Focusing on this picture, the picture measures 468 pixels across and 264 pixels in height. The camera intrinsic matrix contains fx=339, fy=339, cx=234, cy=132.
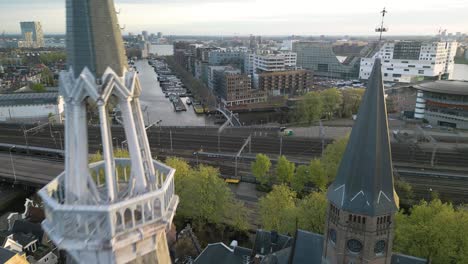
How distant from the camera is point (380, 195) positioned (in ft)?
77.0

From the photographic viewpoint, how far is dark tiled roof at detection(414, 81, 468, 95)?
103500 mm

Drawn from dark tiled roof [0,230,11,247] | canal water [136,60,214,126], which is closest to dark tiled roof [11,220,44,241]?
dark tiled roof [0,230,11,247]

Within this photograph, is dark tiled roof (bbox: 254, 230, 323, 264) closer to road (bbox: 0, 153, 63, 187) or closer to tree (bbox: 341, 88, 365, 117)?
road (bbox: 0, 153, 63, 187)

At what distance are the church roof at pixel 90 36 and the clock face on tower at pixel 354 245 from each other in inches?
848

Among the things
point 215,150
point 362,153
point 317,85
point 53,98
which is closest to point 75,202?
point 362,153

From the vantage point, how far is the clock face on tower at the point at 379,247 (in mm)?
24956

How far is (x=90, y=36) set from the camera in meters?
11.2

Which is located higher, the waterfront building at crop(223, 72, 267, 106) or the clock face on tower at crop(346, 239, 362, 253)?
the clock face on tower at crop(346, 239, 362, 253)

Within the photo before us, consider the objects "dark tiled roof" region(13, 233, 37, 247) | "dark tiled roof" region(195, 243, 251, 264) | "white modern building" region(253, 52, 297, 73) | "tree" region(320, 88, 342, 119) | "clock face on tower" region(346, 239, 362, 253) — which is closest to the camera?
"clock face on tower" region(346, 239, 362, 253)

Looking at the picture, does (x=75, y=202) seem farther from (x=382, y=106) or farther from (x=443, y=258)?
(x=443, y=258)

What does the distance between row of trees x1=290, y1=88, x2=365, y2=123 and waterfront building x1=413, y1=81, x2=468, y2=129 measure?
21476mm

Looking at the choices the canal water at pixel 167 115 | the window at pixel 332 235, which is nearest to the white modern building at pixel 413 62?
the canal water at pixel 167 115

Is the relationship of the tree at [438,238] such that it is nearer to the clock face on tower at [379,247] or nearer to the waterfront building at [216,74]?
the clock face on tower at [379,247]

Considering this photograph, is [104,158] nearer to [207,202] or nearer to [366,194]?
[366,194]
